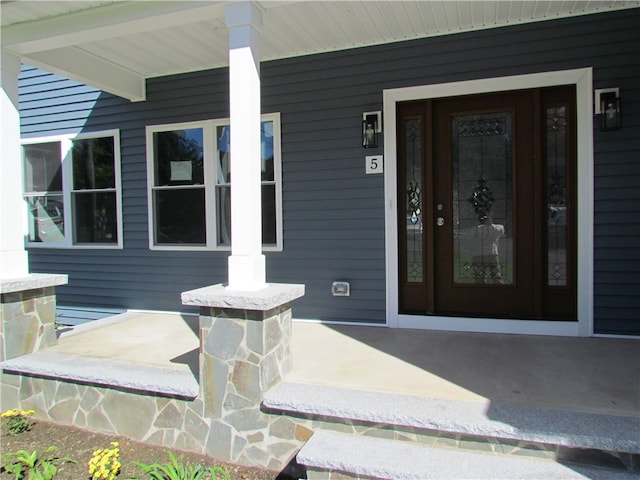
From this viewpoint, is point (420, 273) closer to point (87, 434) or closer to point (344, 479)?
point (344, 479)

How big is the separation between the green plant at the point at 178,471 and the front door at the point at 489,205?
7.08 feet

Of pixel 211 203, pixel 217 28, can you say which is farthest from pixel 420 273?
pixel 217 28

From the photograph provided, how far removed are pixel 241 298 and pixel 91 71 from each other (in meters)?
3.12

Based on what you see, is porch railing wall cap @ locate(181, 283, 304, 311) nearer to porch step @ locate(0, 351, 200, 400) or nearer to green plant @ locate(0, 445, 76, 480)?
porch step @ locate(0, 351, 200, 400)

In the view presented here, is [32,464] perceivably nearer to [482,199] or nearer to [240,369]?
[240,369]

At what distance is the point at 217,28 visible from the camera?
142 inches

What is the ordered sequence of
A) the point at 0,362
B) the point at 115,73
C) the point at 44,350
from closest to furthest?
the point at 0,362 < the point at 44,350 < the point at 115,73

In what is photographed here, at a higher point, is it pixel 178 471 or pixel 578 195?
pixel 578 195

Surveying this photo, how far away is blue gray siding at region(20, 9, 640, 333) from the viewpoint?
343 cm

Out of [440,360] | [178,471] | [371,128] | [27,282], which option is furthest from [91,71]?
[440,360]

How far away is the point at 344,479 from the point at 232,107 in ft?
6.85

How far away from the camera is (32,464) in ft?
8.37

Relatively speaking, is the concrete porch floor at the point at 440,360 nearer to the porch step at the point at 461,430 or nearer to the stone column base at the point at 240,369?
the porch step at the point at 461,430

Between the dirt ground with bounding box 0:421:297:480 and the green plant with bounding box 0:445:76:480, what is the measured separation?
0.04 meters
